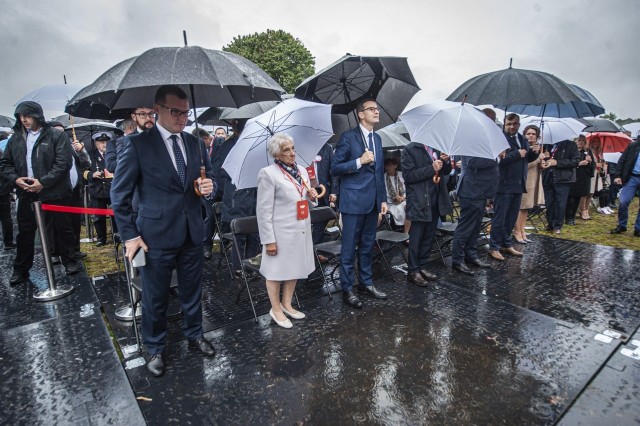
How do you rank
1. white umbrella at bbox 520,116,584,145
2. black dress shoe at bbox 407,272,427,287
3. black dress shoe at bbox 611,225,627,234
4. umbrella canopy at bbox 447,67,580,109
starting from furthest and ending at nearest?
black dress shoe at bbox 611,225,627,234 → white umbrella at bbox 520,116,584,145 → black dress shoe at bbox 407,272,427,287 → umbrella canopy at bbox 447,67,580,109

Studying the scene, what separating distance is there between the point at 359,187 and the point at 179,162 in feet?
6.62

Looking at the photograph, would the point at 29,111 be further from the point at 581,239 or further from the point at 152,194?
the point at 581,239

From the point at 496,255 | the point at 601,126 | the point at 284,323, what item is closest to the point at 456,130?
the point at 496,255

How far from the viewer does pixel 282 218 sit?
3.67m

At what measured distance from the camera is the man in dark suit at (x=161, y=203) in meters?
2.80

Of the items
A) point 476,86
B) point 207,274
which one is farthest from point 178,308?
point 476,86

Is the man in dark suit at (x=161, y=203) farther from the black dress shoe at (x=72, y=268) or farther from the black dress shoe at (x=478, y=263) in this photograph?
the black dress shoe at (x=478, y=263)

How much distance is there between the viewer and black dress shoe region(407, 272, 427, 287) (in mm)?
4860

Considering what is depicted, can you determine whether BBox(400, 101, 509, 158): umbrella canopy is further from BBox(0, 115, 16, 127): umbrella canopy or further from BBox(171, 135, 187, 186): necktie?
BBox(0, 115, 16, 127): umbrella canopy

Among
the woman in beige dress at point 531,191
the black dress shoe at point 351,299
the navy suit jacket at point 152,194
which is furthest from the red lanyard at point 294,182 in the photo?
the woman in beige dress at point 531,191

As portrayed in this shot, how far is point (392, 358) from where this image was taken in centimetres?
321

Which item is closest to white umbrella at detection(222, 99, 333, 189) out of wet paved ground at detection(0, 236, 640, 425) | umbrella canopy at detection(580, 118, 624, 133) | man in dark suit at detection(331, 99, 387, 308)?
man in dark suit at detection(331, 99, 387, 308)

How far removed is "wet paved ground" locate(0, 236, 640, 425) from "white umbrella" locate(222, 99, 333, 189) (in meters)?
1.58

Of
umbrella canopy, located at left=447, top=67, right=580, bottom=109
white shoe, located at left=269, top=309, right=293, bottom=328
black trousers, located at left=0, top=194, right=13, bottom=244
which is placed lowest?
white shoe, located at left=269, top=309, right=293, bottom=328
